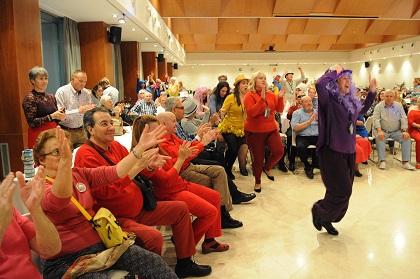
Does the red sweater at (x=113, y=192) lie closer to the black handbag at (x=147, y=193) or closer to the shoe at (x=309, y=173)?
the black handbag at (x=147, y=193)

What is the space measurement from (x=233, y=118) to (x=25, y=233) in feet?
12.4

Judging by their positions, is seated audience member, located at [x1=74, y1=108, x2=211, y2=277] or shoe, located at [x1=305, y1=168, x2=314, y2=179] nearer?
seated audience member, located at [x1=74, y1=108, x2=211, y2=277]

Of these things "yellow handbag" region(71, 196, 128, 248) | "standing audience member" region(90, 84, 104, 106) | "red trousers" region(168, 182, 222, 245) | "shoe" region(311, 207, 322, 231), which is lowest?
"shoe" region(311, 207, 322, 231)

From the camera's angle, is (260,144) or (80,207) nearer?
(80,207)

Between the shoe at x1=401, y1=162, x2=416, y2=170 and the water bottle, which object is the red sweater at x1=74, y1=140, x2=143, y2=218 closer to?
the water bottle

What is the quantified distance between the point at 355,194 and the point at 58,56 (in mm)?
5995

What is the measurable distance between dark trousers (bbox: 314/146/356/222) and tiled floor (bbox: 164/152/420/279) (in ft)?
1.09

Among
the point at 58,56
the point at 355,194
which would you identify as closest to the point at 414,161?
the point at 355,194

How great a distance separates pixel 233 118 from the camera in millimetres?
5219

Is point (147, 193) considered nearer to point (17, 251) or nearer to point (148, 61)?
point (17, 251)

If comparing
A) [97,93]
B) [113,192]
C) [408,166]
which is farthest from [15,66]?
[408,166]

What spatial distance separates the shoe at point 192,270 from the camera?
2.70m

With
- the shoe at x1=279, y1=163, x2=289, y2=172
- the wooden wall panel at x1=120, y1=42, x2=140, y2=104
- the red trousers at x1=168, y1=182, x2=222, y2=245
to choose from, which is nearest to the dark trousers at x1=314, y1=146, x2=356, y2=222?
the red trousers at x1=168, y1=182, x2=222, y2=245

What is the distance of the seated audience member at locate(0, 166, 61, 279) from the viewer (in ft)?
4.52
